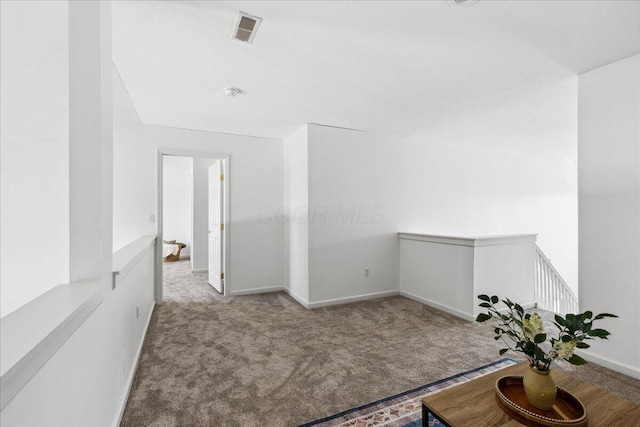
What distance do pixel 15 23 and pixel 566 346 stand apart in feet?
10.5

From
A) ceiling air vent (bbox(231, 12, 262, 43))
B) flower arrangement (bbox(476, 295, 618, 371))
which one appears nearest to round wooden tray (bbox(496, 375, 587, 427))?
flower arrangement (bbox(476, 295, 618, 371))

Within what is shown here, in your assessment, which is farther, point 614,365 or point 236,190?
point 236,190

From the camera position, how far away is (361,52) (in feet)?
7.34

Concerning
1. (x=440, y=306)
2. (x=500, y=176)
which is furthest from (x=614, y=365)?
(x=500, y=176)

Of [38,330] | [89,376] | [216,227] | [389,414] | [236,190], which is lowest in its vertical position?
[389,414]

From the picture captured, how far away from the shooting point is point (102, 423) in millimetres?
1469

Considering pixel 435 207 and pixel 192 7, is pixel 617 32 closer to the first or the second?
pixel 192 7

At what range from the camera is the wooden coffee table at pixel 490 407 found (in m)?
1.23

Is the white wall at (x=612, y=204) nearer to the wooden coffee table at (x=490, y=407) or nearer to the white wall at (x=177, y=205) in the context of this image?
the wooden coffee table at (x=490, y=407)

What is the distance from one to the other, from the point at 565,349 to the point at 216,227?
4.47 meters

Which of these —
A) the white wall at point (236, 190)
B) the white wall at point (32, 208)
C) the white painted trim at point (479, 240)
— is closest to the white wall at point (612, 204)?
the white painted trim at point (479, 240)

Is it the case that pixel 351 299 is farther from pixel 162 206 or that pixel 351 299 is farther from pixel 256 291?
pixel 162 206

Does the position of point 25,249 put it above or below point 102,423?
above

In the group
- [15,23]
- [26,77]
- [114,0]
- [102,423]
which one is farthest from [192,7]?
[102,423]
